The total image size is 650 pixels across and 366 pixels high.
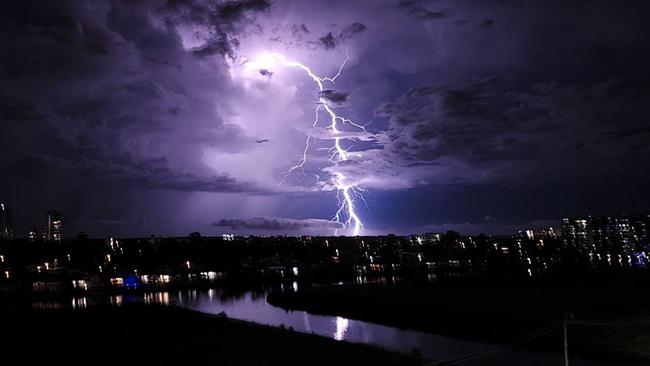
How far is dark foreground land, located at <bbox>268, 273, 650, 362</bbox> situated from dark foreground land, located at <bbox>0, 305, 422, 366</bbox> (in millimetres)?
9510

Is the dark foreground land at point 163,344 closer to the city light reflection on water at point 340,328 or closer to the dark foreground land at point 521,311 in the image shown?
the city light reflection on water at point 340,328

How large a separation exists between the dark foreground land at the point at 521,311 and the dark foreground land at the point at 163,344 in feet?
31.2

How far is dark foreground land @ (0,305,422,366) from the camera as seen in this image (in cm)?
2042

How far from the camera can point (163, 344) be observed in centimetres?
2420

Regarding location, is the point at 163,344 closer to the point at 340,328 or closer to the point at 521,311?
the point at 340,328

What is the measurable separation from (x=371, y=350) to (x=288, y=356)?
15.4ft

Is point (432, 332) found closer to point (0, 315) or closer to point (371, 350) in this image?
point (371, 350)

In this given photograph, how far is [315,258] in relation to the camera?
172375 mm

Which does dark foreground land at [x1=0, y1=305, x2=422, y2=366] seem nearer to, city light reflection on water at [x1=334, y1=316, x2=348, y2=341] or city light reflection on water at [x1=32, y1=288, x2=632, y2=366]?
city light reflection on water at [x1=32, y1=288, x2=632, y2=366]

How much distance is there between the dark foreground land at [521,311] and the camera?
24.8 m

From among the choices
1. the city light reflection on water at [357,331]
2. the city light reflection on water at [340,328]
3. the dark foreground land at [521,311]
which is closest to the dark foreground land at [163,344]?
the city light reflection on water at [357,331]

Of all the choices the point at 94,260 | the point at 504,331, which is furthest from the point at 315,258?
the point at 504,331

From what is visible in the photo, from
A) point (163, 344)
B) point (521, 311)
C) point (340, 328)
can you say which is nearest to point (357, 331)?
point (340, 328)

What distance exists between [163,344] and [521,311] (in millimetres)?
25028
